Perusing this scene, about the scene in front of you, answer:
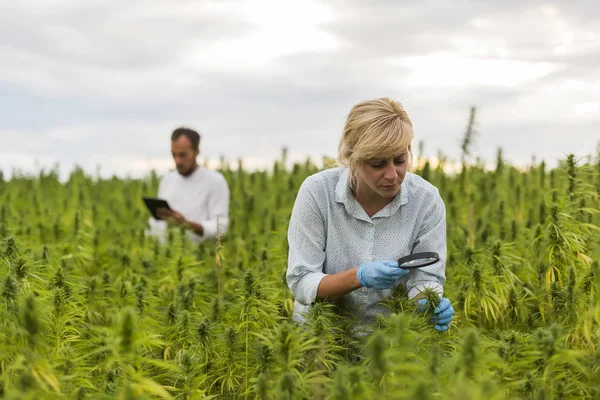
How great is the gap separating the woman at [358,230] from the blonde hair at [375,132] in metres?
0.01

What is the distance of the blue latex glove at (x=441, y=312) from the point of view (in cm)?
331

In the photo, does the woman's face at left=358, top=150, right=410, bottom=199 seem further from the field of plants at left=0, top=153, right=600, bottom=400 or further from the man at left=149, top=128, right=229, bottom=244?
the man at left=149, top=128, right=229, bottom=244

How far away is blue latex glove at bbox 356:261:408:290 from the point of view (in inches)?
125

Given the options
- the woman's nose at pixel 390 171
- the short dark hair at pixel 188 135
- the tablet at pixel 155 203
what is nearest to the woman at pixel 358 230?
the woman's nose at pixel 390 171

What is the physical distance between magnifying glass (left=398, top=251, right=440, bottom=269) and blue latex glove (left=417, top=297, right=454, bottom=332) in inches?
7.7

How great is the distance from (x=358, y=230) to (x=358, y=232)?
0.04 ft

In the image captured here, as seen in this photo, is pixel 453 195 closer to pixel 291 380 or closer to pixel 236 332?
pixel 236 332

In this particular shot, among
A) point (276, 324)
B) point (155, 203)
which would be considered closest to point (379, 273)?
point (276, 324)

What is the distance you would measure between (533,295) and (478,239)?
1724 mm

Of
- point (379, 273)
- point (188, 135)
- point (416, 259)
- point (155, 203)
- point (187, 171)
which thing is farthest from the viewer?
point (187, 171)

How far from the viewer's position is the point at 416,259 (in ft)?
11.2

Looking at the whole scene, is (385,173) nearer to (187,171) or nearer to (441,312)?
(441,312)

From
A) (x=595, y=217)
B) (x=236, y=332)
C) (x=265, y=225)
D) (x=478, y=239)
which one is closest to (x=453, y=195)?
(x=478, y=239)

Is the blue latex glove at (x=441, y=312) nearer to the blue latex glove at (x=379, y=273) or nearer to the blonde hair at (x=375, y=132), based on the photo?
the blue latex glove at (x=379, y=273)
